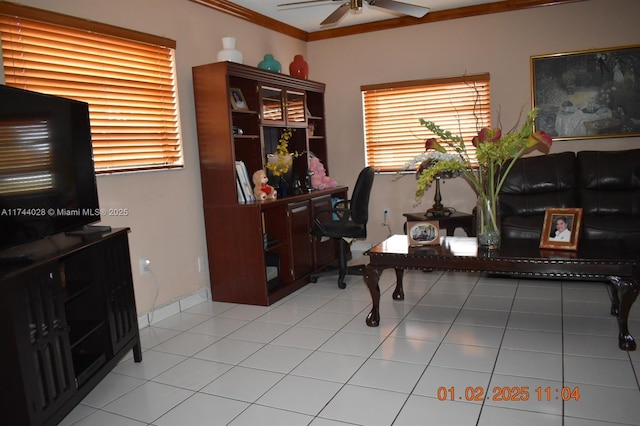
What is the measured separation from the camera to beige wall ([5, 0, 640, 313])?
348cm

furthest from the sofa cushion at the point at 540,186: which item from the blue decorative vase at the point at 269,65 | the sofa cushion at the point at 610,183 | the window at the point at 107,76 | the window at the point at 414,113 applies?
the window at the point at 107,76

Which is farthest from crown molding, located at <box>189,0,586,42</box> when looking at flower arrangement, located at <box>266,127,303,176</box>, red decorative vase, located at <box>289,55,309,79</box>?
flower arrangement, located at <box>266,127,303,176</box>

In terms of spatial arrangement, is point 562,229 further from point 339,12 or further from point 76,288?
point 76,288

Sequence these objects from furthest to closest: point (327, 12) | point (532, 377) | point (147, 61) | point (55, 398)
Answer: point (327, 12), point (147, 61), point (532, 377), point (55, 398)

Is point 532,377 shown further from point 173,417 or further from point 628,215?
point 628,215

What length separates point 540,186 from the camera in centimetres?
451

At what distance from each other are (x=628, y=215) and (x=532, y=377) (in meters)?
2.38

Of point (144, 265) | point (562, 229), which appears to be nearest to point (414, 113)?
point (562, 229)

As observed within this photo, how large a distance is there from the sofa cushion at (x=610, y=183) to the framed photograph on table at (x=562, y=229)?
1404 millimetres

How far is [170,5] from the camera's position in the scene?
3746 mm

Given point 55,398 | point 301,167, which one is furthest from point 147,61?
point 55,398

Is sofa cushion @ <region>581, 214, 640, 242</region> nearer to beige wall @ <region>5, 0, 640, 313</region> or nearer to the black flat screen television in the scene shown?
beige wall @ <region>5, 0, 640, 313</region>

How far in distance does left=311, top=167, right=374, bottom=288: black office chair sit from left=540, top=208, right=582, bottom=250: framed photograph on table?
1.52 meters

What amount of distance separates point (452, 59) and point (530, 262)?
116 inches
